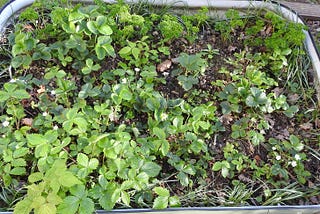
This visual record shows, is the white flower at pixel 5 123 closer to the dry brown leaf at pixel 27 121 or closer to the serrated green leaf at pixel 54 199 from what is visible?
the dry brown leaf at pixel 27 121

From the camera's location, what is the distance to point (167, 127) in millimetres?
1836

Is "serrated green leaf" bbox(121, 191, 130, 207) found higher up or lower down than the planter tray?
lower down

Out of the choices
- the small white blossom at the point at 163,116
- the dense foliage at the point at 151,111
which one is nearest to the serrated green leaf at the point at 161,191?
the dense foliage at the point at 151,111

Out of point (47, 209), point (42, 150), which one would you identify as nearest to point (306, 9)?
point (42, 150)

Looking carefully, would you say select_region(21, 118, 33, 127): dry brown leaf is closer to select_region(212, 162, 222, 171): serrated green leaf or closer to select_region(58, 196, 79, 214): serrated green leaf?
select_region(58, 196, 79, 214): serrated green leaf

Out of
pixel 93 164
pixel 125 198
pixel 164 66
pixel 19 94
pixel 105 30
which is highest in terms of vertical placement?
pixel 105 30

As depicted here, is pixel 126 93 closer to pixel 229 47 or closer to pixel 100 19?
pixel 100 19

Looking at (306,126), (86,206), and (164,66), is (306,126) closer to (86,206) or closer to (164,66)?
(164,66)

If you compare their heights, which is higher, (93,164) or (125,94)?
(125,94)

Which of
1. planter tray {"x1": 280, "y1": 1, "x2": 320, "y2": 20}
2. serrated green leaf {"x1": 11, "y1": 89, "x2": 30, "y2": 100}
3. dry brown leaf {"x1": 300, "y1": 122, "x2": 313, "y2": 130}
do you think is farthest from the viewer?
planter tray {"x1": 280, "y1": 1, "x2": 320, "y2": 20}

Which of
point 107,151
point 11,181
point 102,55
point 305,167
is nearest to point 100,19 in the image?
point 102,55

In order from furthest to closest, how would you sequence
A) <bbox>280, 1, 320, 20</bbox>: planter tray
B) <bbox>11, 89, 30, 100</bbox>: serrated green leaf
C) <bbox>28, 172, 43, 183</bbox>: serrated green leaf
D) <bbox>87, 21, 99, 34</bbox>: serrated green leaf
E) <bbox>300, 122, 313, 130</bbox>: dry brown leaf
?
<bbox>280, 1, 320, 20</bbox>: planter tray → <bbox>300, 122, 313, 130</bbox>: dry brown leaf → <bbox>87, 21, 99, 34</bbox>: serrated green leaf → <bbox>11, 89, 30, 100</bbox>: serrated green leaf → <bbox>28, 172, 43, 183</bbox>: serrated green leaf

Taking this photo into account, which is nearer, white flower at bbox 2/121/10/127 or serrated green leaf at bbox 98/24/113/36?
white flower at bbox 2/121/10/127

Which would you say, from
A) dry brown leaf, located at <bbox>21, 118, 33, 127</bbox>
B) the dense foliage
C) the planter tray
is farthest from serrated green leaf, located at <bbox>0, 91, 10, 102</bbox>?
the planter tray
